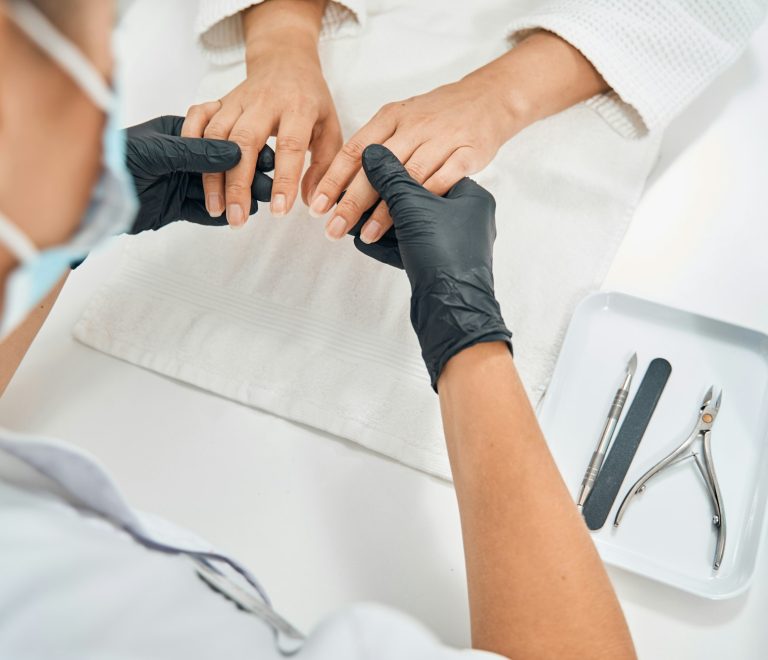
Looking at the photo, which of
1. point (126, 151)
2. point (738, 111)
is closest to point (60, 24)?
point (126, 151)

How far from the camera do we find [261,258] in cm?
82

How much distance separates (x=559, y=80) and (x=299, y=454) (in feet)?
1.72

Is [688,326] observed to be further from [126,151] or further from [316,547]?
[126,151]

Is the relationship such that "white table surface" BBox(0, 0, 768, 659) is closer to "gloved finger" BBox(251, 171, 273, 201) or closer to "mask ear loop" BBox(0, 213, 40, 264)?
"gloved finger" BBox(251, 171, 273, 201)

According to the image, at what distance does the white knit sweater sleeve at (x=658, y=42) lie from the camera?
2.67 ft

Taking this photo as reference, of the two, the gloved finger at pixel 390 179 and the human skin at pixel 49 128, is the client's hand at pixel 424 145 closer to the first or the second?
the gloved finger at pixel 390 179

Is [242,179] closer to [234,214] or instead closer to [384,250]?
[234,214]

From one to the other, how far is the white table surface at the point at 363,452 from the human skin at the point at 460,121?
16 centimetres

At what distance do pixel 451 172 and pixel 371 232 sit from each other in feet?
0.35

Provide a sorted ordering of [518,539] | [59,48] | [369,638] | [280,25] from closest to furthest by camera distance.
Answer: [59,48] < [369,638] < [518,539] < [280,25]

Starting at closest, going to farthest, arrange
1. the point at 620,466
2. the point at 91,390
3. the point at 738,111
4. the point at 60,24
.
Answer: the point at 60,24 < the point at 620,466 < the point at 91,390 < the point at 738,111

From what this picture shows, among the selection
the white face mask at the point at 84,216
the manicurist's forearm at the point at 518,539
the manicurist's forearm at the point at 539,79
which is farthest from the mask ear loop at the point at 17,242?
the manicurist's forearm at the point at 539,79

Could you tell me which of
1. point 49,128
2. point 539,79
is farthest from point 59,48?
point 539,79

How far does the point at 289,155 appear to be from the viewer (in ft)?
2.46
